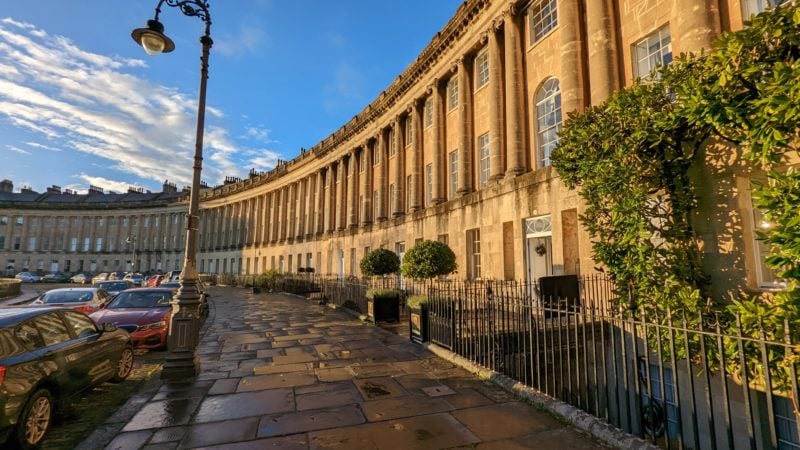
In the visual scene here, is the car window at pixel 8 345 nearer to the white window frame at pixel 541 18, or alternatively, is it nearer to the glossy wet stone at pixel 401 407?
the glossy wet stone at pixel 401 407

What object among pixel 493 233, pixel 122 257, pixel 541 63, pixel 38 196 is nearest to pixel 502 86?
pixel 541 63

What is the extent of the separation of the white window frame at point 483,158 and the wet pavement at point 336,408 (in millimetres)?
10913

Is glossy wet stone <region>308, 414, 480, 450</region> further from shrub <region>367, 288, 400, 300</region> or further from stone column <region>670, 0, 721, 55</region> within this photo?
stone column <region>670, 0, 721, 55</region>

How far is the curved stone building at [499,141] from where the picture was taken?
405 inches

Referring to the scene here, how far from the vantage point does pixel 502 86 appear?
55.0 feet

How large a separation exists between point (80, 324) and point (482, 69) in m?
18.2

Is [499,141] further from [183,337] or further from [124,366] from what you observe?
[124,366]

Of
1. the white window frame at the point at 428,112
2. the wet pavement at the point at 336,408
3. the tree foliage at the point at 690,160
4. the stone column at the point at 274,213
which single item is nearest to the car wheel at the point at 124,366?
the wet pavement at the point at 336,408

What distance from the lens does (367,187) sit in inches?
1196

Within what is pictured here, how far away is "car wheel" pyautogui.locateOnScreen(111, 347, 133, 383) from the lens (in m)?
6.81

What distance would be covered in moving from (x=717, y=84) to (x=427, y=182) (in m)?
17.7

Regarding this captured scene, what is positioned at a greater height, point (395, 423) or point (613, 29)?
point (613, 29)

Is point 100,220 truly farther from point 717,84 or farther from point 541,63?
point 717,84

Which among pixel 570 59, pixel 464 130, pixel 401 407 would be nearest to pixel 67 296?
pixel 401 407
